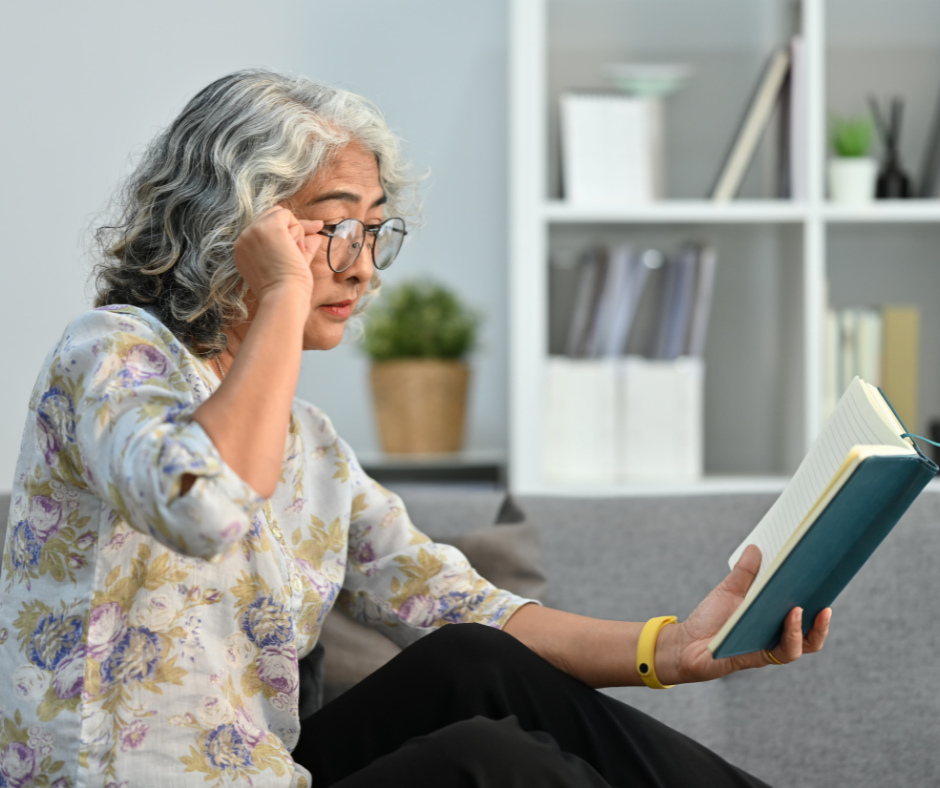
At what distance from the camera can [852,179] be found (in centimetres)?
199

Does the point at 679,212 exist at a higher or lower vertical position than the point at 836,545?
higher

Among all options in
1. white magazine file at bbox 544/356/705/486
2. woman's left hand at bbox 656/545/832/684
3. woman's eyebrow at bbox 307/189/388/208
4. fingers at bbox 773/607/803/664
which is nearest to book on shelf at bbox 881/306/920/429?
white magazine file at bbox 544/356/705/486

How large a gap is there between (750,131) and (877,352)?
53 cm

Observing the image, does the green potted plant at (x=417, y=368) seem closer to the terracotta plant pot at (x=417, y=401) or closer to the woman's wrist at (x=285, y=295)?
the terracotta plant pot at (x=417, y=401)

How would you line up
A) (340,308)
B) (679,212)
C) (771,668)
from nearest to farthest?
1. (340,308)
2. (771,668)
3. (679,212)

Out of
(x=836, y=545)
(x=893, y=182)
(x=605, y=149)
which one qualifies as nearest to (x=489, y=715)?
(x=836, y=545)

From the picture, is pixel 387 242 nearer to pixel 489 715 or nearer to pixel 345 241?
pixel 345 241

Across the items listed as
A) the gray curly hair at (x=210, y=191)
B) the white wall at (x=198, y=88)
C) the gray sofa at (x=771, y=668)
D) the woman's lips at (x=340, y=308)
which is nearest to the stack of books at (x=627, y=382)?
the white wall at (x=198, y=88)

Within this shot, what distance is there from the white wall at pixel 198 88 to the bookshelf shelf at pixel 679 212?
1.24ft

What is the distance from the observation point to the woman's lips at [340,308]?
1.05 m

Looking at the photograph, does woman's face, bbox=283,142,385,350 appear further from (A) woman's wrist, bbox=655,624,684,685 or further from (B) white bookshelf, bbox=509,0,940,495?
(B) white bookshelf, bbox=509,0,940,495

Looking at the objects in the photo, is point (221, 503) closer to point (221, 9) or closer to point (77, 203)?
point (77, 203)

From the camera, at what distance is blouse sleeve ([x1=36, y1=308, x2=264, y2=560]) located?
0.71 metres

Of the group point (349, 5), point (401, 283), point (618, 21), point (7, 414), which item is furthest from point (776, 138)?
point (7, 414)
